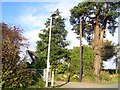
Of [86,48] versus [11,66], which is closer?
[11,66]

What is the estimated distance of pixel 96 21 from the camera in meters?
13.1

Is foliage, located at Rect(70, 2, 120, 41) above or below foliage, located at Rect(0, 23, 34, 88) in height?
above

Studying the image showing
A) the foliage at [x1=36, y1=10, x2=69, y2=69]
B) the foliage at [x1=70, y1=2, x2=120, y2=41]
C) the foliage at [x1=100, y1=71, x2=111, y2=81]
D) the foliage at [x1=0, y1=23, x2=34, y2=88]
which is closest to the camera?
the foliage at [x1=0, y1=23, x2=34, y2=88]

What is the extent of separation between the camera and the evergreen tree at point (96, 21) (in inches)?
480

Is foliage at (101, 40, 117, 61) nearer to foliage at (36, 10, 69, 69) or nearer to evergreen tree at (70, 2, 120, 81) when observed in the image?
evergreen tree at (70, 2, 120, 81)

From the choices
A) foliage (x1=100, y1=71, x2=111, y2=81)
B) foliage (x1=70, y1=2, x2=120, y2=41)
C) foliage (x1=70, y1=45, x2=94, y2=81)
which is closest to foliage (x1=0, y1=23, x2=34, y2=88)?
foliage (x1=70, y1=2, x2=120, y2=41)

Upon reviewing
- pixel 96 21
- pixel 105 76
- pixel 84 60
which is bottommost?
pixel 105 76

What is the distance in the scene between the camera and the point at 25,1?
6.20m

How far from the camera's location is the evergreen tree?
12.2 m

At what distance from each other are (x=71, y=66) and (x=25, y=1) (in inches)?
303

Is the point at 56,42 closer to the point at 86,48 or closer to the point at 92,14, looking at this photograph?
the point at 86,48

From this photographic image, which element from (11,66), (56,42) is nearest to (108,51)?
(56,42)

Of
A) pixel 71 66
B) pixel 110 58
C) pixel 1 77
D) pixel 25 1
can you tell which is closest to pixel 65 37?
pixel 71 66

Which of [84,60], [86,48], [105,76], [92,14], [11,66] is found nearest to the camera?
[11,66]
